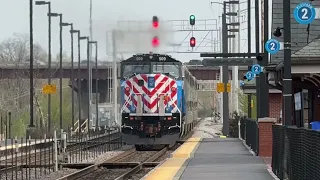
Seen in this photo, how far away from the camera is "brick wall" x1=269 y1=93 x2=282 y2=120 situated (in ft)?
150

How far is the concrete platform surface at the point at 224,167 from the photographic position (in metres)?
17.3

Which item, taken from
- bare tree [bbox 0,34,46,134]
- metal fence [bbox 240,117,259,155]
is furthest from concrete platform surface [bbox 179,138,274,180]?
bare tree [bbox 0,34,46,134]

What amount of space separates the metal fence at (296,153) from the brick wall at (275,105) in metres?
27.6

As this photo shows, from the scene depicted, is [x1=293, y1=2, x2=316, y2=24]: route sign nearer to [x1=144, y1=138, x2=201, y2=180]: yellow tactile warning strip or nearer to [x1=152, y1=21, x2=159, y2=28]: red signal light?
[x1=144, y1=138, x2=201, y2=180]: yellow tactile warning strip

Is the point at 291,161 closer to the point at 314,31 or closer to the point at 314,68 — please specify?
the point at 314,68

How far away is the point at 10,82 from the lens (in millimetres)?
91625

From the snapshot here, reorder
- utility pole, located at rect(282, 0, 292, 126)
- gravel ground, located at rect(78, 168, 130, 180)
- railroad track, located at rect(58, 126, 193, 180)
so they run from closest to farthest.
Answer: utility pole, located at rect(282, 0, 292, 126), railroad track, located at rect(58, 126, 193, 180), gravel ground, located at rect(78, 168, 130, 180)

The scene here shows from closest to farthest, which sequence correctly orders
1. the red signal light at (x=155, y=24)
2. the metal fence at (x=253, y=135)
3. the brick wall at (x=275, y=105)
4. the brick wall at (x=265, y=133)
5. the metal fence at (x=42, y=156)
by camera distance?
1. the metal fence at (x=42, y=156)
2. the brick wall at (x=265, y=133)
3. the metal fence at (x=253, y=135)
4. the red signal light at (x=155, y=24)
5. the brick wall at (x=275, y=105)

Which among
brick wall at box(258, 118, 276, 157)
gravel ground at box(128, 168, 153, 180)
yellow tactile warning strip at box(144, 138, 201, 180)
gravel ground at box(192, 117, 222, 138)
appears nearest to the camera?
yellow tactile warning strip at box(144, 138, 201, 180)

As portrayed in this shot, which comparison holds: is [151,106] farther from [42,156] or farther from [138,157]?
[42,156]

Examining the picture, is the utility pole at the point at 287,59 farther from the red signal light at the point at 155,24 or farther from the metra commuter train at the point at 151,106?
the red signal light at the point at 155,24

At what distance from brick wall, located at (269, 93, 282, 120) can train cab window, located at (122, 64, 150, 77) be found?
49.9ft

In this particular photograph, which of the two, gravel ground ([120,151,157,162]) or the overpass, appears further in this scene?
the overpass

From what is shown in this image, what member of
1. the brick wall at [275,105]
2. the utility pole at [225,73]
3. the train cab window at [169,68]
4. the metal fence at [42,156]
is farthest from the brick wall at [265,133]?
the utility pole at [225,73]
